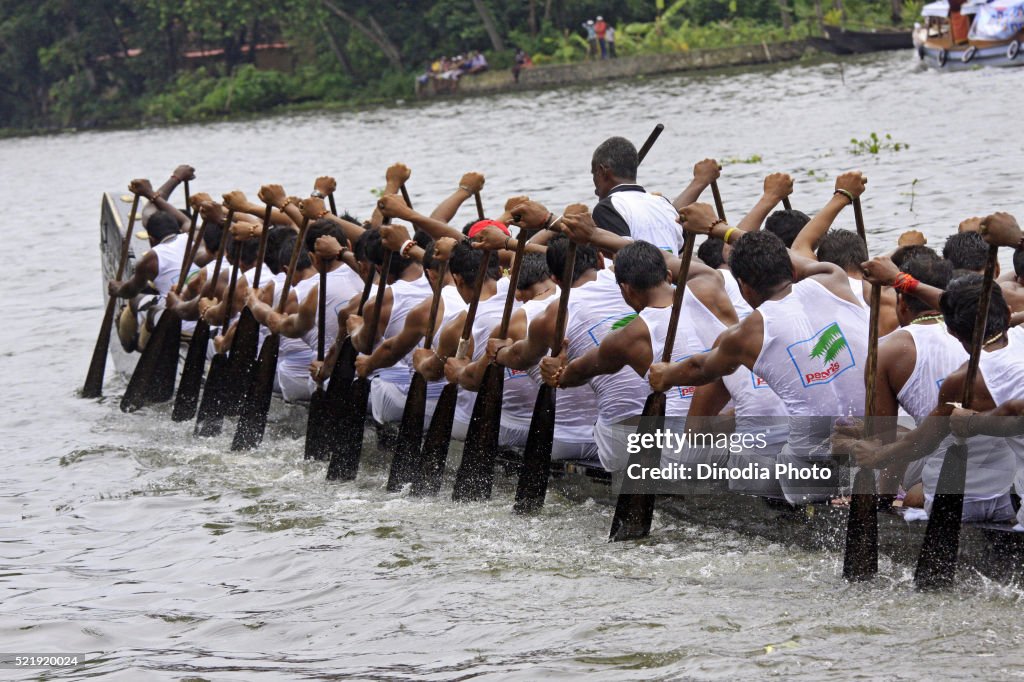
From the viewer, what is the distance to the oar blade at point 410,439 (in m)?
8.22

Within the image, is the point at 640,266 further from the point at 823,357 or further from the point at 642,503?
the point at 642,503

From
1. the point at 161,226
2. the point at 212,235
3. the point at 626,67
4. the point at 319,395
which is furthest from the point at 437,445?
the point at 626,67

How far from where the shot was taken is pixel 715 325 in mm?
6945

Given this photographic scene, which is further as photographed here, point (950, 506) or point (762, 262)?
point (762, 262)

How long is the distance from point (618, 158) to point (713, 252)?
0.79m

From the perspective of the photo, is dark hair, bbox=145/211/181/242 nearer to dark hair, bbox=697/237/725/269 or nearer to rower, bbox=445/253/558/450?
rower, bbox=445/253/558/450

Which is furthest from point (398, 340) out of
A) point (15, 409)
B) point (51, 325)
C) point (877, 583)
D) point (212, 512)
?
point (51, 325)

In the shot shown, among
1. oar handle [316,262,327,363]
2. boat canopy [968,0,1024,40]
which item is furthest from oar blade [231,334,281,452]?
boat canopy [968,0,1024,40]

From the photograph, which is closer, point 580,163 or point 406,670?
point 406,670

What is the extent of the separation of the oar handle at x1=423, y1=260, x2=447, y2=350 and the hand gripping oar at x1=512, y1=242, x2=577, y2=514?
0.96 meters

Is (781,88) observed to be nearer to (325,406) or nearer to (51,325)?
(51,325)

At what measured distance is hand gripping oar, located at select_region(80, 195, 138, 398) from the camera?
12.4 meters

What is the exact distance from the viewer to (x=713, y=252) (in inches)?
325

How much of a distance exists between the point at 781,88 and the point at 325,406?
24.9m
